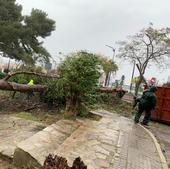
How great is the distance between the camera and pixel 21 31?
43562 mm

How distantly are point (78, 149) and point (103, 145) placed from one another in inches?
36.9

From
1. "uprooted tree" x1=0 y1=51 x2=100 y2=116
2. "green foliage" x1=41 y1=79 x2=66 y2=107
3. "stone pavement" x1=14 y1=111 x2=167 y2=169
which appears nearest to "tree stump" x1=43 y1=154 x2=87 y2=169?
"stone pavement" x1=14 y1=111 x2=167 y2=169

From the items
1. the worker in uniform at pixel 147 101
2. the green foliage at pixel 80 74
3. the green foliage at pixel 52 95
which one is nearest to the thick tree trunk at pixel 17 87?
the green foliage at pixel 52 95

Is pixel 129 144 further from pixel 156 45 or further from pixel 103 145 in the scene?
pixel 156 45

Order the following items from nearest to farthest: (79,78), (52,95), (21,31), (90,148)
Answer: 1. (90,148)
2. (79,78)
3. (52,95)
4. (21,31)

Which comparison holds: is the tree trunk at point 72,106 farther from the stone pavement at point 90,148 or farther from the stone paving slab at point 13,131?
the stone paving slab at point 13,131

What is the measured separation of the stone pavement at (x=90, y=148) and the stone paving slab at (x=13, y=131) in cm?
47

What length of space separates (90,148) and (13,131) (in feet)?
8.16

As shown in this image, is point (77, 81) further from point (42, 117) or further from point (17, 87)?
point (17, 87)

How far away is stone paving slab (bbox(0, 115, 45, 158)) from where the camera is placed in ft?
23.9

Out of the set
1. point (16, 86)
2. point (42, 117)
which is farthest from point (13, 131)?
point (16, 86)

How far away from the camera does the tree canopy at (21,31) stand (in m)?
42.9

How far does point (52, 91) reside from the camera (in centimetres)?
1327

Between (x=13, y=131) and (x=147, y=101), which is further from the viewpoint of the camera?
(x=147, y=101)
